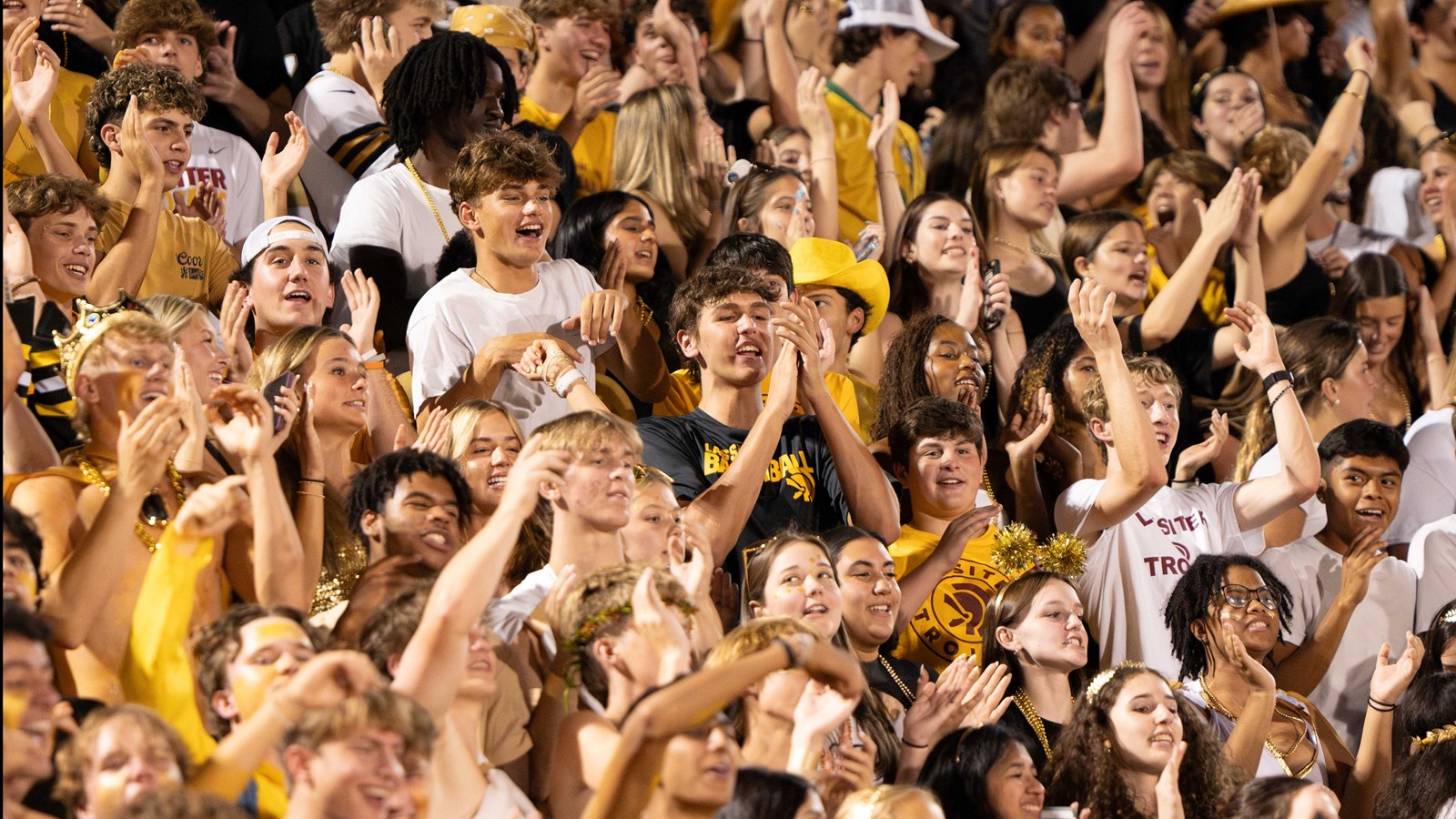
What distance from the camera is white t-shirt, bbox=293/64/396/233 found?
250 inches

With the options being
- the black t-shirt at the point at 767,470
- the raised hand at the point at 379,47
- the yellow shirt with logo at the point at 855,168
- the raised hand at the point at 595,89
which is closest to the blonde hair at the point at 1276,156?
the yellow shirt with logo at the point at 855,168

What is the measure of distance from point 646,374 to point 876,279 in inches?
32.1

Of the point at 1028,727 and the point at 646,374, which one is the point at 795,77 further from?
the point at 1028,727

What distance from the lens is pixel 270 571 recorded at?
13.9ft

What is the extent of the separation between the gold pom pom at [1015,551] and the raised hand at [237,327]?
2150mm

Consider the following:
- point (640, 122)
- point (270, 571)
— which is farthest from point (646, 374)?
point (270, 571)

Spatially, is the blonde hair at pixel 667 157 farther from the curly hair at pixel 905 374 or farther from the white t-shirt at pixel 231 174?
the white t-shirt at pixel 231 174

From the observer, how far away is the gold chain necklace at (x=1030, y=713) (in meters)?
5.50

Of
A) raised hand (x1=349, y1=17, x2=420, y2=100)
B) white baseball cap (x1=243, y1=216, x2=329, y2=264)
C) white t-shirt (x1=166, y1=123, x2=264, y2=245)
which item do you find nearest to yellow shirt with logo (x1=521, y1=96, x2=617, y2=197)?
raised hand (x1=349, y1=17, x2=420, y2=100)

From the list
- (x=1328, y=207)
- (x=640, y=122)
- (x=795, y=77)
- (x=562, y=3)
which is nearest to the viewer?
(x=640, y=122)

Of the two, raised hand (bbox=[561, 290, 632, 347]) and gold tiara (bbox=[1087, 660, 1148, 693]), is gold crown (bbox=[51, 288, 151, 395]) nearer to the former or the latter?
raised hand (bbox=[561, 290, 632, 347])

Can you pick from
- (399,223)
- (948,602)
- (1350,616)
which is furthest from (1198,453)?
(399,223)

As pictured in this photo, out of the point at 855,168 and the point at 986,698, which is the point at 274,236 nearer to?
the point at 986,698

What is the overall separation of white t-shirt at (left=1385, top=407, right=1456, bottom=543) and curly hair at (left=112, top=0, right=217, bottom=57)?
4.27 metres
